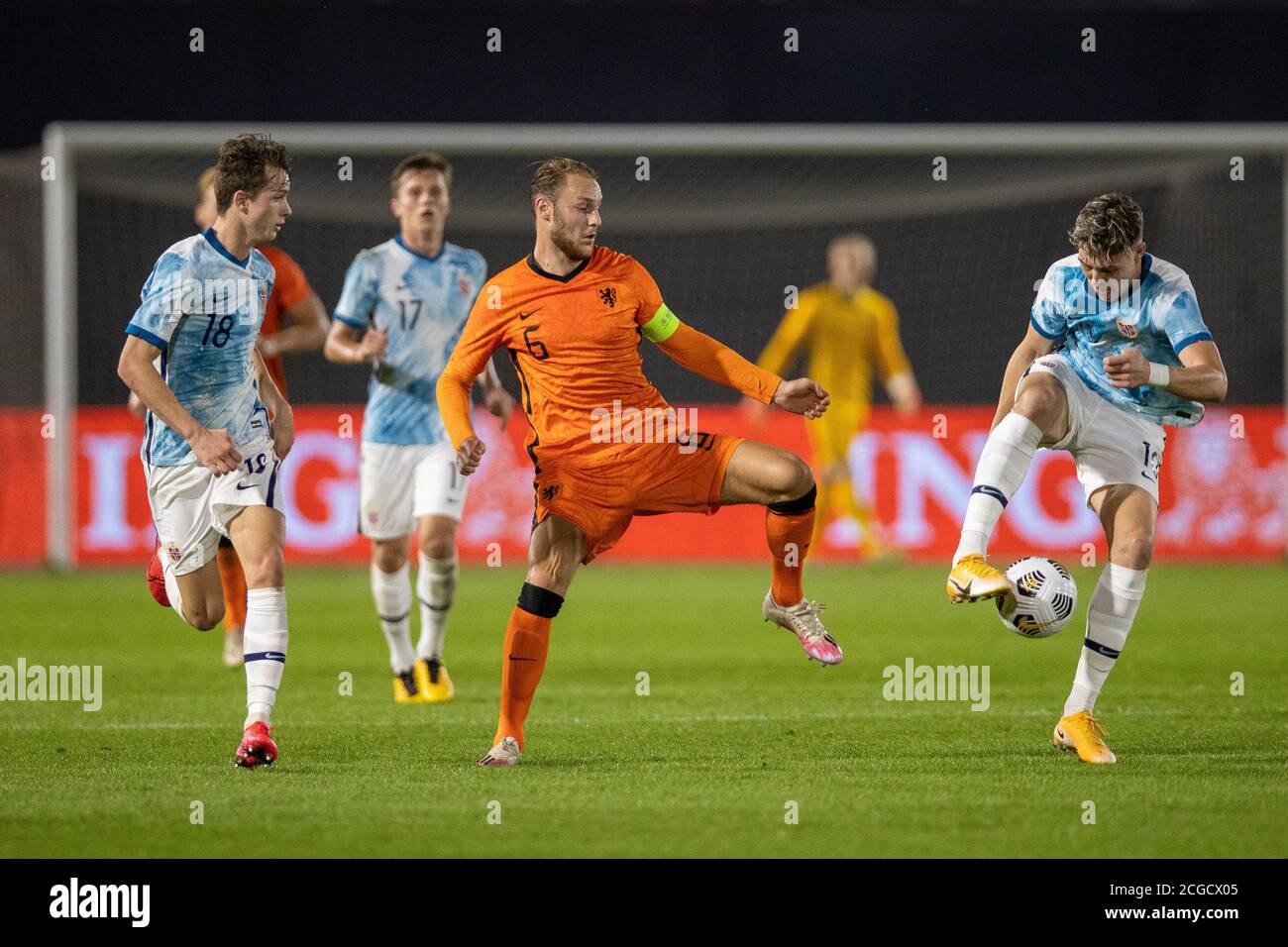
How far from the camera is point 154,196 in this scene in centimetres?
1650

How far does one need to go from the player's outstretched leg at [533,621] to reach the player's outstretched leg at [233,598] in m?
3.04

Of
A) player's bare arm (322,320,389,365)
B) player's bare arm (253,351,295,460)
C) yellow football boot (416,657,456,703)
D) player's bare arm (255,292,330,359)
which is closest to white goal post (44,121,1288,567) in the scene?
player's bare arm (255,292,330,359)

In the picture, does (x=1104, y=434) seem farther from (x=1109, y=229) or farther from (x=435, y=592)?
(x=435, y=592)

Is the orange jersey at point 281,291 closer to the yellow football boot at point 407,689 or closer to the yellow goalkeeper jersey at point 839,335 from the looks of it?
the yellow football boot at point 407,689

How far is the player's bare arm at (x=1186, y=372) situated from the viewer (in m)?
5.71

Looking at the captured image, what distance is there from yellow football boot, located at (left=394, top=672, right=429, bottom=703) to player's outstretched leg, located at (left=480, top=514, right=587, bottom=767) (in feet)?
6.25

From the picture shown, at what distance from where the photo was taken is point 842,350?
1472cm

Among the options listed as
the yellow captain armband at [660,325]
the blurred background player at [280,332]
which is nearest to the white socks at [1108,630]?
the yellow captain armband at [660,325]

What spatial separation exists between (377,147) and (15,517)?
4551 millimetres

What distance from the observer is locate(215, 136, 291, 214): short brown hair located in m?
5.96

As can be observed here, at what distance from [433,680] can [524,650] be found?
2096 mm

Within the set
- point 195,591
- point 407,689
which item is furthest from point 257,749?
point 407,689
